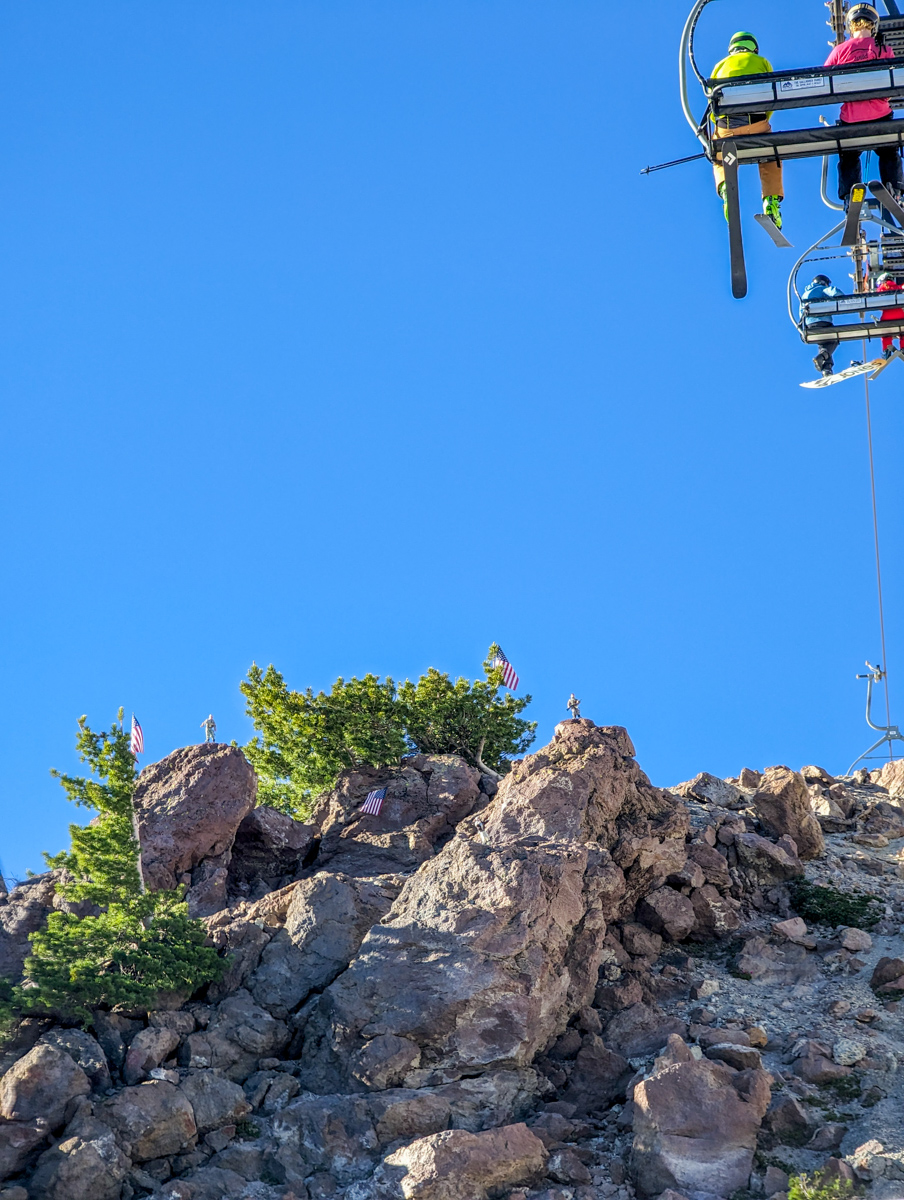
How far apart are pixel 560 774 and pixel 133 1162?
1399 centimetres

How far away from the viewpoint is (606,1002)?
100 ft

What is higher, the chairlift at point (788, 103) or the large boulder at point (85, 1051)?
the chairlift at point (788, 103)

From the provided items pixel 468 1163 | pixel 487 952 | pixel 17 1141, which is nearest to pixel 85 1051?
pixel 17 1141

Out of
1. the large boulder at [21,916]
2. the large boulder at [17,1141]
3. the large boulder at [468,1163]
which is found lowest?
the large boulder at [468,1163]

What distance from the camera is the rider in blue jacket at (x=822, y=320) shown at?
24312 mm

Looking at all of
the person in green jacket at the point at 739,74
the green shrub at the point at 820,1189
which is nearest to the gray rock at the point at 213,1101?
the green shrub at the point at 820,1189

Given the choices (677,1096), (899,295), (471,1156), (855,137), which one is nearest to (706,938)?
(677,1096)

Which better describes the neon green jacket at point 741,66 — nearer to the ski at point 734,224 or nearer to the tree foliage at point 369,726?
the ski at point 734,224

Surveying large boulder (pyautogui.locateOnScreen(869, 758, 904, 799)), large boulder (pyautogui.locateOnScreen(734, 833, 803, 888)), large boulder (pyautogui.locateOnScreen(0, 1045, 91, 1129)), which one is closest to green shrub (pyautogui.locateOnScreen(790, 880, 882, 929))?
large boulder (pyautogui.locateOnScreen(734, 833, 803, 888))

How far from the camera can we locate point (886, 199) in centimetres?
2172

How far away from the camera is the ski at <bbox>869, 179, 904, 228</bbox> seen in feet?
70.9

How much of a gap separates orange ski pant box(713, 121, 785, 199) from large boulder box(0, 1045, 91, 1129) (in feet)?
71.1

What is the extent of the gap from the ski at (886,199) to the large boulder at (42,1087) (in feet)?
76.1

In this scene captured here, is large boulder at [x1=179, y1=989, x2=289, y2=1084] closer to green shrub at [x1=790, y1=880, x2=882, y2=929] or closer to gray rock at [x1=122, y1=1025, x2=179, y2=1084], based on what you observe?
gray rock at [x1=122, y1=1025, x2=179, y2=1084]
